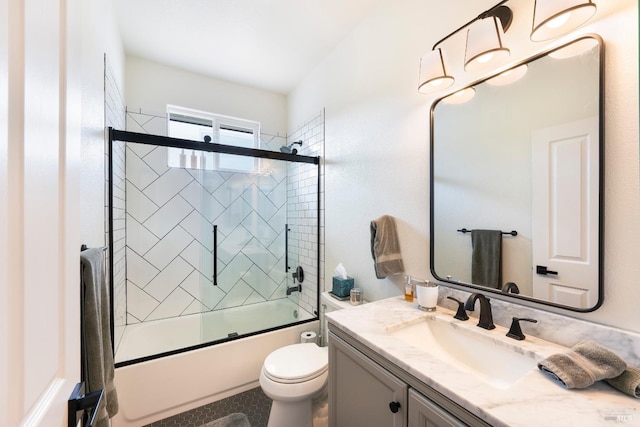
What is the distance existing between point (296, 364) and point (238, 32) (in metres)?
2.45

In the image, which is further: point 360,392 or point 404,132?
point 404,132

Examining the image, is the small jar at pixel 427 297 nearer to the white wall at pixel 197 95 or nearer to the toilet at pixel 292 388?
the toilet at pixel 292 388

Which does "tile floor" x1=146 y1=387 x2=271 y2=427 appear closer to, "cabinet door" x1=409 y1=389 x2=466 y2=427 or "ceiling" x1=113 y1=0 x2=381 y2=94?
"cabinet door" x1=409 y1=389 x2=466 y2=427

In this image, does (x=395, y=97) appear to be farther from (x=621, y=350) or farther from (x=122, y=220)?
(x=122, y=220)

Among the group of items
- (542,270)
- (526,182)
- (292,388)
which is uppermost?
(526,182)

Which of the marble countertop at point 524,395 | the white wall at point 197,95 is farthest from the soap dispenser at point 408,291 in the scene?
the white wall at point 197,95

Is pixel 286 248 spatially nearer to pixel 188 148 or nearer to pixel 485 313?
pixel 188 148

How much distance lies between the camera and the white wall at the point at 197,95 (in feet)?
7.97

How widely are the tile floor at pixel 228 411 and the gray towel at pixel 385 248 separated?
1242 millimetres

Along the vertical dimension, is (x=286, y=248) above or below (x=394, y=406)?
above

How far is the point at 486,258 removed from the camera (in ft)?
3.91

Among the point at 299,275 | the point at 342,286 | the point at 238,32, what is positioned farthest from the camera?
the point at 299,275

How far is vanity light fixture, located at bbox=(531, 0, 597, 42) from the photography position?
851 mm

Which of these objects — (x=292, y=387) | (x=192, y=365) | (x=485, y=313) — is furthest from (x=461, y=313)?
(x=192, y=365)
